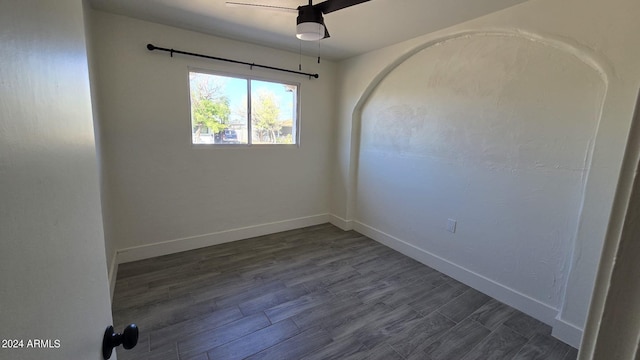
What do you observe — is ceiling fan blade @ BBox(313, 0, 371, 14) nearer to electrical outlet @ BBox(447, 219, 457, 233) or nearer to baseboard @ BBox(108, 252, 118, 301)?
electrical outlet @ BBox(447, 219, 457, 233)

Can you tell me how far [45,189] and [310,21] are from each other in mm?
1847

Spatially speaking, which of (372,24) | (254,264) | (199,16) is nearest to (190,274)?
(254,264)

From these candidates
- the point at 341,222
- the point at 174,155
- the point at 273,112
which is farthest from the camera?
the point at 341,222

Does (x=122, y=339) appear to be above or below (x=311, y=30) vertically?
below

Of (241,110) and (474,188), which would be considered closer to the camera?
(474,188)

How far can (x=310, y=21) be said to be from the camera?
184cm

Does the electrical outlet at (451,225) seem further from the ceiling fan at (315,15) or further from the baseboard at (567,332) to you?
the ceiling fan at (315,15)

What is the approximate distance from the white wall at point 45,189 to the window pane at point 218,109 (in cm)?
259

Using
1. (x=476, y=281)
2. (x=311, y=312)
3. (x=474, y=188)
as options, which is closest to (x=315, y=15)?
(x=474, y=188)

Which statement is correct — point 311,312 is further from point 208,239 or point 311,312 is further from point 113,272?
point 113,272

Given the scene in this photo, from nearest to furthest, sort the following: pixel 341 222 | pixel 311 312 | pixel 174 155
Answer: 1. pixel 311 312
2. pixel 174 155
3. pixel 341 222

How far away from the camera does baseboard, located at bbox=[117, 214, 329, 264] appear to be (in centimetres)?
287

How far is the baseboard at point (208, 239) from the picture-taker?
9.41 ft

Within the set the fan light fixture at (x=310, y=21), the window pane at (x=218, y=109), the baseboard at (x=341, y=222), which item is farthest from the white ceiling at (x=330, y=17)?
the baseboard at (x=341, y=222)
